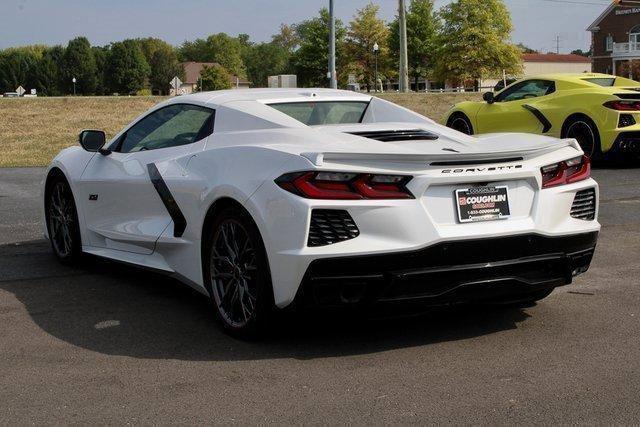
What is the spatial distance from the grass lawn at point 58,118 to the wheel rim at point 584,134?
33.0 ft

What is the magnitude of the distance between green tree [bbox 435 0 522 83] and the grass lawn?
30495mm

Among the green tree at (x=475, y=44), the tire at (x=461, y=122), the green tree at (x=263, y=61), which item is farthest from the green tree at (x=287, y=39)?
the tire at (x=461, y=122)

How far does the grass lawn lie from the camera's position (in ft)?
66.8

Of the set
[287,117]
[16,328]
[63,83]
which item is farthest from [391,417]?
[63,83]

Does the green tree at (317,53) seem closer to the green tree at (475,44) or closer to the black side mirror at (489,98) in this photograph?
the green tree at (475,44)

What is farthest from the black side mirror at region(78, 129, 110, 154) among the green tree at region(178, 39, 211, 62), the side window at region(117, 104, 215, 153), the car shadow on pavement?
the green tree at region(178, 39, 211, 62)

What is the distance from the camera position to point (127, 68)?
459ft

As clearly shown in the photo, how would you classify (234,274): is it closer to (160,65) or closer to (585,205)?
(585,205)

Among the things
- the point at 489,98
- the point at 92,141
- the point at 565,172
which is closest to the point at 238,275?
the point at 565,172

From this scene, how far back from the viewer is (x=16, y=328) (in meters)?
5.09

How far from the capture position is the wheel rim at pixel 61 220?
22.2 ft

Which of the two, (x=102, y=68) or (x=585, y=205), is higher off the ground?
(x=102, y=68)

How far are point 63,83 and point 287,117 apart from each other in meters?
141

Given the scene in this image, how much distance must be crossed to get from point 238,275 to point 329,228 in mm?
749
